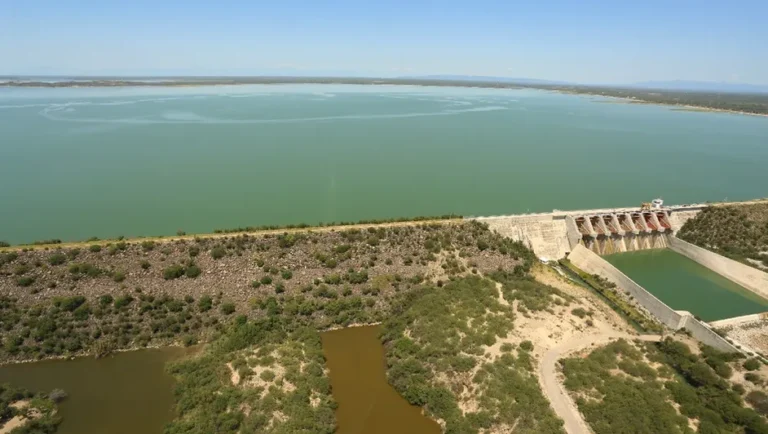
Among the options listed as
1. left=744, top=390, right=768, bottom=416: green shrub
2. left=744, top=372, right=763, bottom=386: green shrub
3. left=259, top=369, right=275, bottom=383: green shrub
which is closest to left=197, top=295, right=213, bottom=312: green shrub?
left=259, top=369, right=275, bottom=383: green shrub

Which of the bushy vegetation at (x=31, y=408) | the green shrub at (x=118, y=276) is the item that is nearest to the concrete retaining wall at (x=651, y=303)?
the bushy vegetation at (x=31, y=408)

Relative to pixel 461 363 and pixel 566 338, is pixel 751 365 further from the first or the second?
pixel 461 363

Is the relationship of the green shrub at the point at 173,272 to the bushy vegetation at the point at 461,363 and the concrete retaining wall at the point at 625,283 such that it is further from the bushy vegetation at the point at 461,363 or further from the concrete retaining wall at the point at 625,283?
the concrete retaining wall at the point at 625,283

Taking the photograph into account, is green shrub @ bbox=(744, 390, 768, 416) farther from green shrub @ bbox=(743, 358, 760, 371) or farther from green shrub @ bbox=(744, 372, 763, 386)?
green shrub @ bbox=(743, 358, 760, 371)

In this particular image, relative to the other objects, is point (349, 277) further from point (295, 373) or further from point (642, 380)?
point (642, 380)

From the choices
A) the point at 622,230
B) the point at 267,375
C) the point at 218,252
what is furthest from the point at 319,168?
the point at 267,375

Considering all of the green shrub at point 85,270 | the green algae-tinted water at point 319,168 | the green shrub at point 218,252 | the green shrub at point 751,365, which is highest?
the green algae-tinted water at point 319,168

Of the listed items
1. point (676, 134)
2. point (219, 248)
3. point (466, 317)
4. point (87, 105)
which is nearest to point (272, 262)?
point (219, 248)
